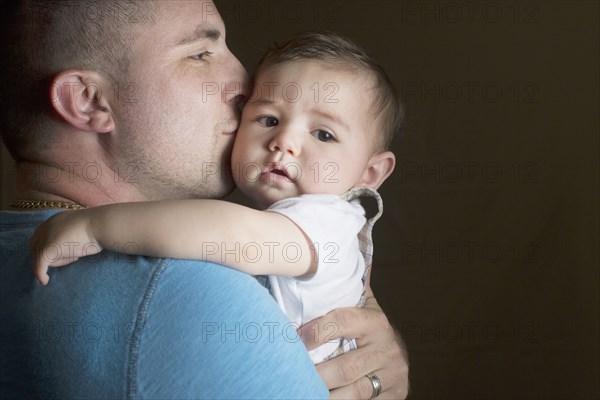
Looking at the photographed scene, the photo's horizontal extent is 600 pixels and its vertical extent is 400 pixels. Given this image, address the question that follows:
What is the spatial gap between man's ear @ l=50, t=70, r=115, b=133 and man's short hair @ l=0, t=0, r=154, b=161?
2 centimetres

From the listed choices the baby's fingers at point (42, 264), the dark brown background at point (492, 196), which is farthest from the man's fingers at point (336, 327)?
the dark brown background at point (492, 196)

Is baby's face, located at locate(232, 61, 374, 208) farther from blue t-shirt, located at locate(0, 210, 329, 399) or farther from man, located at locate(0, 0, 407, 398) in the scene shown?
blue t-shirt, located at locate(0, 210, 329, 399)

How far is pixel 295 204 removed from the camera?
4.35 feet

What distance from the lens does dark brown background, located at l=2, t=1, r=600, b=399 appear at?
2369 millimetres

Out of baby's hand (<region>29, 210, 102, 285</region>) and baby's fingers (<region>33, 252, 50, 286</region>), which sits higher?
baby's hand (<region>29, 210, 102, 285</region>)

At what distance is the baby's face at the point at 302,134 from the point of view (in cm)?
142

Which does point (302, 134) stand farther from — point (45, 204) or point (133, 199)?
point (45, 204)

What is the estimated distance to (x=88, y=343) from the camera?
3.54 ft

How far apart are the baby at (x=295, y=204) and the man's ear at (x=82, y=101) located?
0.26 m

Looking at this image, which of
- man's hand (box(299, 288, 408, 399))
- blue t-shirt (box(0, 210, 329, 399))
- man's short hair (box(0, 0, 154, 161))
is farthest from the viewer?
man's short hair (box(0, 0, 154, 161))

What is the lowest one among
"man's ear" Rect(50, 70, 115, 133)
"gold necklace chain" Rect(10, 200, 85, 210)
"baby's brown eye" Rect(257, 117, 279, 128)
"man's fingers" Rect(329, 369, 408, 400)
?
"man's fingers" Rect(329, 369, 408, 400)

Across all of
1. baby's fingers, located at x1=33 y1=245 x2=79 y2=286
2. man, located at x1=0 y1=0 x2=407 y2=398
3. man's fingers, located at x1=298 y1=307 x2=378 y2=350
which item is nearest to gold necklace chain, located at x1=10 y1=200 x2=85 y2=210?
man, located at x1=0 y1=0 x2=407 y2=398

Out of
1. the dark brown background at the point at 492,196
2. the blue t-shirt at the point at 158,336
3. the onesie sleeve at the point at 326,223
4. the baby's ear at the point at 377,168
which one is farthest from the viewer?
the dark brown background at the point at 492,196

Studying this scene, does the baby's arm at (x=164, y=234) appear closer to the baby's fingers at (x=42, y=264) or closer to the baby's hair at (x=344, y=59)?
the baby's fingers at (x=42, y=264)
